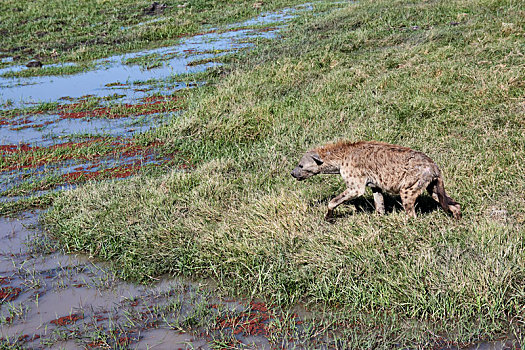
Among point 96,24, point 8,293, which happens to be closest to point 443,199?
point 8,293

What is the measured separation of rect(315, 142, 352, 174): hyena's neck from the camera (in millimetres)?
6332

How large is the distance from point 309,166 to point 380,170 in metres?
1.01

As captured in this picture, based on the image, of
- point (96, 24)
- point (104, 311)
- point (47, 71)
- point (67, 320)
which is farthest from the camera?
point (96, 24)

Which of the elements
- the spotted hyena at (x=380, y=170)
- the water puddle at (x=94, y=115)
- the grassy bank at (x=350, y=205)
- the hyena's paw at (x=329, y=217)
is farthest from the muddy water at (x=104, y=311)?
the water puddle at (x=94, y=115)

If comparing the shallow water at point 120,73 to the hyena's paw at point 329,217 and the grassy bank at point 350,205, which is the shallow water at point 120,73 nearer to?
the grassy bank at point 350,205

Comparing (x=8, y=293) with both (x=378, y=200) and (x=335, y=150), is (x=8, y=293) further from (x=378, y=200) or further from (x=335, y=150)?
(x=378, y=200)

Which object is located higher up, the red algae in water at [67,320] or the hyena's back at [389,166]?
the hyena's back at [389,166]

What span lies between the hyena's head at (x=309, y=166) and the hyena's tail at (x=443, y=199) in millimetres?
1397

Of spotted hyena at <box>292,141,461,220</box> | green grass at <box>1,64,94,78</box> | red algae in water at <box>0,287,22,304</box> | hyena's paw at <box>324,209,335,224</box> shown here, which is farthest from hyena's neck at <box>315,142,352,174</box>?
green grass at <box>1,64,94,78</box>

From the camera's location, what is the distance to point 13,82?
17.0 m

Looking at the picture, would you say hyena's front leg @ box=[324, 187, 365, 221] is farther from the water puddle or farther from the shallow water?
the shallow water

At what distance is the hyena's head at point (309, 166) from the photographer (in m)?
6.47

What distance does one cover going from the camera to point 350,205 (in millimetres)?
6586

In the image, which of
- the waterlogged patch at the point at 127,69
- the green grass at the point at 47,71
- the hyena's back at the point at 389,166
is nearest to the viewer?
the hyena's back at the point at 389,166
